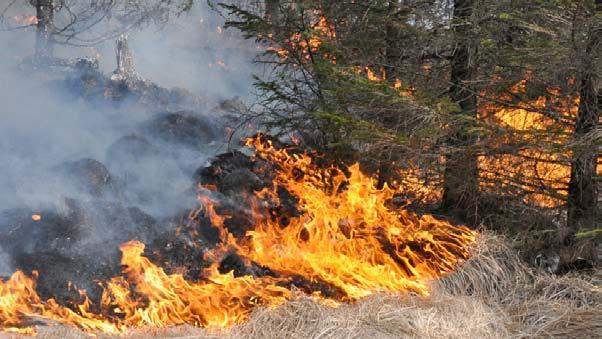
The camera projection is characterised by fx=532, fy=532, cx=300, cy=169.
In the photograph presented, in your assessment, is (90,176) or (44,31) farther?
(44,31)

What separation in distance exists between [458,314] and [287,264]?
1.57 metres

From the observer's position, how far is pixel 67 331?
387 centimetres

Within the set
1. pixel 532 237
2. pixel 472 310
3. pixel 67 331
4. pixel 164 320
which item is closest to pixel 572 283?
pixel 532 237

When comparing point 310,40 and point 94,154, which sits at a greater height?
point 310,40

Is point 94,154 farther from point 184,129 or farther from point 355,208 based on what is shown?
point 355,208

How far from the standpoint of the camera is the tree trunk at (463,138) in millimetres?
5531

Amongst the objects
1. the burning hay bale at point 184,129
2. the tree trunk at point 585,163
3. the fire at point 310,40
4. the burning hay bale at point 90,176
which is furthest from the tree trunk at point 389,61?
the burning hay bale at point 90,176

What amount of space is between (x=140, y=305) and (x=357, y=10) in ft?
14.0

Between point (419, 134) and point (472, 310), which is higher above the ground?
point (419, 134)

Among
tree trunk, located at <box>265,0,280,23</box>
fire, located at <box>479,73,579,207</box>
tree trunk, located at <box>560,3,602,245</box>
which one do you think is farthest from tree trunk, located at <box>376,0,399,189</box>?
tree trunk, located at <box>560,3,602,245</box>

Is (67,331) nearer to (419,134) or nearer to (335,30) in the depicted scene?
(419,134)

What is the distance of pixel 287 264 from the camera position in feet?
16.3

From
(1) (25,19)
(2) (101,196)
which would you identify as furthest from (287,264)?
(1) (25,19)

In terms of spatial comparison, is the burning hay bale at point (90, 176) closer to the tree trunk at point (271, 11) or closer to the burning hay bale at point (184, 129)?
the burning hay bale at point (184, 129)
